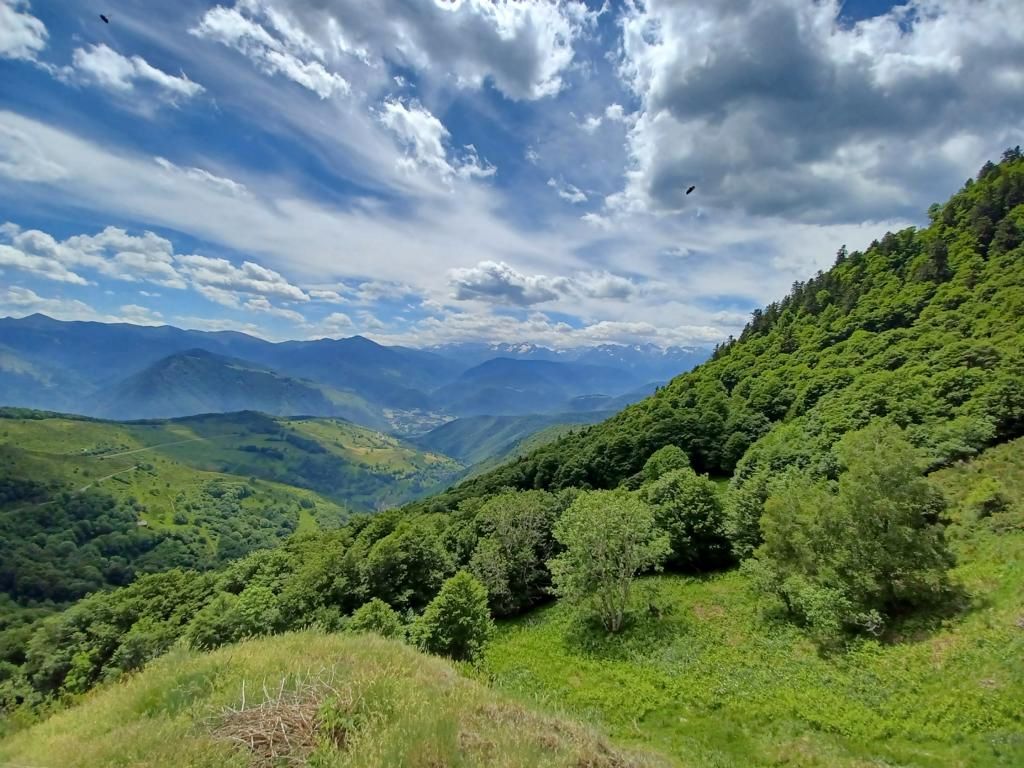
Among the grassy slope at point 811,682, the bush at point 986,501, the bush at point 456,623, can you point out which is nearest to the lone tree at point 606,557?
the grassy slope at point 811,682

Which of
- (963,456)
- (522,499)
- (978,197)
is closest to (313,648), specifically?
(522,499)

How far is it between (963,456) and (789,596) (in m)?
26.5

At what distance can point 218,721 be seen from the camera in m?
6.77

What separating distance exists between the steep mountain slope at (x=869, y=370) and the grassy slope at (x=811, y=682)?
863 inches

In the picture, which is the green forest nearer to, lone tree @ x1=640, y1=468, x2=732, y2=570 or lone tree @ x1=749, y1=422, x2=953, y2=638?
lone tree @ x1=749, y1=422, x2=953, y2=638

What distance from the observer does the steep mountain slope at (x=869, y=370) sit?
4797cm

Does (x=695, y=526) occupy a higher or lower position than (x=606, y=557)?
higher

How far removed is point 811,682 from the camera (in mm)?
18844

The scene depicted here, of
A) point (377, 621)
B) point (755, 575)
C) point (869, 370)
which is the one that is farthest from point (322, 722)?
point (869, 370)

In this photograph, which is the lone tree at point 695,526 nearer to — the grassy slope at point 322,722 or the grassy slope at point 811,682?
the grassy slope at point 811,682

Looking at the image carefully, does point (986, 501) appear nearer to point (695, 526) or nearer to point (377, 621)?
point (695, 526)

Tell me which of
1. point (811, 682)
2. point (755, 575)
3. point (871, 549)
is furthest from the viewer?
point (755, 575)

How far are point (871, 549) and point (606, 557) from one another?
547 inches

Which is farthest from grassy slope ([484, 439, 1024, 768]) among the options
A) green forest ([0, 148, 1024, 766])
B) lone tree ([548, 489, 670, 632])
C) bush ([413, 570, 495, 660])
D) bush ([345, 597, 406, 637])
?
bush ([345, 597, 406, 637])
